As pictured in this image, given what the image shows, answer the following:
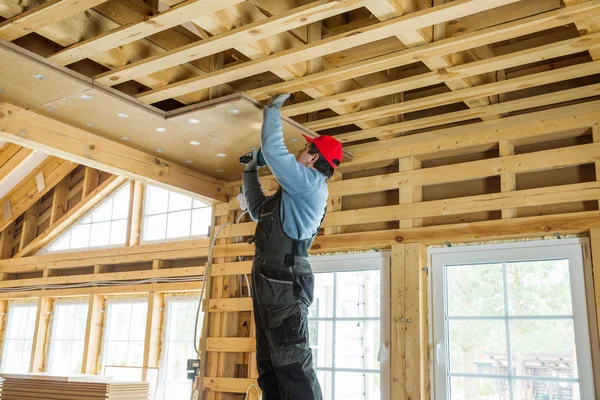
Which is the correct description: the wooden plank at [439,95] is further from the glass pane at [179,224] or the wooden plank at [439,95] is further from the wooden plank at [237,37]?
the glass pane at [179,224]

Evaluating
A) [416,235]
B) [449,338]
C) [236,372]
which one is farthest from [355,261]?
[236,372]

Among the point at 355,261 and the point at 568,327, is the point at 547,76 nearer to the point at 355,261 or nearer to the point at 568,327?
the point at 568,327

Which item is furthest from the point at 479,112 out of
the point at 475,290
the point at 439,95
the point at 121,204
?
the point at 121,204

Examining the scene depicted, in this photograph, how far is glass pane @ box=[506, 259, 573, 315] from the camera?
3527 millimetres

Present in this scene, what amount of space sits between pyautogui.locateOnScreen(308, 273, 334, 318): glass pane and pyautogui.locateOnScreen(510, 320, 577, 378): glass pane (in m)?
1.25

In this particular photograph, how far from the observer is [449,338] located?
382cm

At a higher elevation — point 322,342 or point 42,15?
point 42,15

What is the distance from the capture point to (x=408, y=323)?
3.90 metres

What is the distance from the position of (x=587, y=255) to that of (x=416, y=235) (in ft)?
3.26

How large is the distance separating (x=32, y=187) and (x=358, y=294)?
6261 mm

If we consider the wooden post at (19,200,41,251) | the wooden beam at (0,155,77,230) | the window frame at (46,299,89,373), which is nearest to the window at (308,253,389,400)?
the window frame at (46,299,89,373)

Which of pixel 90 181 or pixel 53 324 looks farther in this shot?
pixel 90 181

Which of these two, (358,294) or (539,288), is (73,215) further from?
(539,288)

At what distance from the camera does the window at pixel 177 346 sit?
7.31 m
